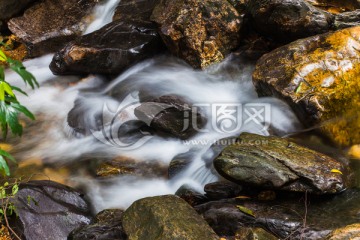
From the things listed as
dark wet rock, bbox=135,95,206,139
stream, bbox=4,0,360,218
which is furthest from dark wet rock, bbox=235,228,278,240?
dark wet rock, bbox=135,95,206,139

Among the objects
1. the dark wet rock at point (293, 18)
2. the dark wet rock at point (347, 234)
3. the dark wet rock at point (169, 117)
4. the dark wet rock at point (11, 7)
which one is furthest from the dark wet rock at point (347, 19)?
the dark wet rock at point (11, 7)

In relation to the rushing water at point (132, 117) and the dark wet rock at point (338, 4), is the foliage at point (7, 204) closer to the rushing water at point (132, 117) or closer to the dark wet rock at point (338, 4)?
the rushing water at point (132, 117)

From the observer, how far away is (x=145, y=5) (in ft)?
27.4

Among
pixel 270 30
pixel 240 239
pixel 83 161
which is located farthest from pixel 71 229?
pixel 270 30

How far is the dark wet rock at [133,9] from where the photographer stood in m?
7.99

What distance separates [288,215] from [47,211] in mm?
2549

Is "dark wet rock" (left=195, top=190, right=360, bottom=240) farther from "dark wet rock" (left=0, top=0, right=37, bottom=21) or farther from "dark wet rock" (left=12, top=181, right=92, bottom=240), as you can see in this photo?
"dark wet rock" (left=0, top=0, right=37, bottom=21)

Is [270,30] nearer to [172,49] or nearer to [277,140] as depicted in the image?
[172,49]

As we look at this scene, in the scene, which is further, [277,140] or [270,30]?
[270,30]

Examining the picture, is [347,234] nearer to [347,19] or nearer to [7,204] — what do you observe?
[7,204]

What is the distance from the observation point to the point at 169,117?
217 inches

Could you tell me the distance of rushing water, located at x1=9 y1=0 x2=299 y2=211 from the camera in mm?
4926

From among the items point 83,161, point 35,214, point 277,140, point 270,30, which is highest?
point 270,30

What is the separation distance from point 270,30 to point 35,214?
4714 millimetres
